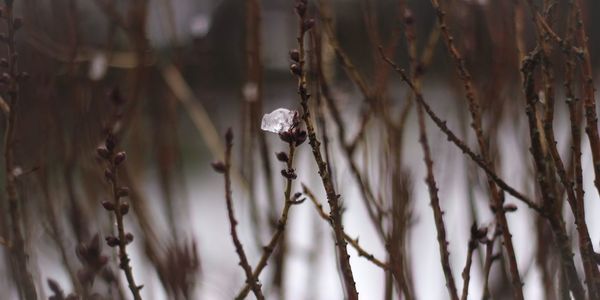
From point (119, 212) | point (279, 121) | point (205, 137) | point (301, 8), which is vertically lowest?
point (119, 212)

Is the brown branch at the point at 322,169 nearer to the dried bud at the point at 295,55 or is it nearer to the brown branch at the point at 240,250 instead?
the dried bud at the point at 295,55

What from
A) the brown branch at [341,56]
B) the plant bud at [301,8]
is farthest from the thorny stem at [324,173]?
the brown branch at [341,56]

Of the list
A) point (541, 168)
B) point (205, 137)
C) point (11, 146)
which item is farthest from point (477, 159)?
point (205, 137)

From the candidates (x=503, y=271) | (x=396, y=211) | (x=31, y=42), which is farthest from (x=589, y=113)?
(x=31, y=42)

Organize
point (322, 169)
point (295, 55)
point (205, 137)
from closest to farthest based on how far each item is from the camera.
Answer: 1. point (322, 169)
2. point (295, 55)
3. point (205, 137)

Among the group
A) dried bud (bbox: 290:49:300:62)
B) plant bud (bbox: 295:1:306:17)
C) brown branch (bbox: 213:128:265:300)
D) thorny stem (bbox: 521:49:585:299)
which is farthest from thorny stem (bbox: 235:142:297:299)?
thorny stem (bbox: 521:49:585:299)

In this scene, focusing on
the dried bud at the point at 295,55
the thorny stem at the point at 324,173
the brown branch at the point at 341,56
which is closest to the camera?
the thorny stem at the point at 324,173

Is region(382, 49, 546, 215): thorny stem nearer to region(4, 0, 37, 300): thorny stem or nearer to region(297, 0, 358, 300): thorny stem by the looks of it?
region(297, 0, 358, 300): thorny stem

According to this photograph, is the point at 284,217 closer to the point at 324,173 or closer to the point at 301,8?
the point at 324,173

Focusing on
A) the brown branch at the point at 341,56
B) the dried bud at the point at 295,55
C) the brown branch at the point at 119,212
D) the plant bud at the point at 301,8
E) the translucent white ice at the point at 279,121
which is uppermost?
the brown branch at the point at 341,56

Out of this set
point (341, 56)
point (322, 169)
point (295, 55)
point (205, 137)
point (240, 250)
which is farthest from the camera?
point (205, 137)
